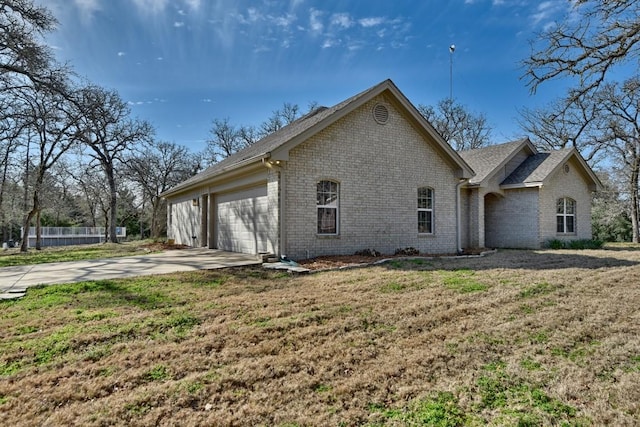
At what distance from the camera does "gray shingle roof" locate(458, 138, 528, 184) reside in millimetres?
16375

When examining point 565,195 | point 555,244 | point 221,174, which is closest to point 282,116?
point 221,174

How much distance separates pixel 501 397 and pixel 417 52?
16.7 meters

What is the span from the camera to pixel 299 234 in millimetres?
10367

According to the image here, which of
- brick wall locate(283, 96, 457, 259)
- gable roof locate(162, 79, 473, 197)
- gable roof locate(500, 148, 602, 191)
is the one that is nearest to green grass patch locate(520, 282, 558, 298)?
brick wall locate(283, 96, 457, 259)

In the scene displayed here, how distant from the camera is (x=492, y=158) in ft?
58.0

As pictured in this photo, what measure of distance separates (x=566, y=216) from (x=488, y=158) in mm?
4695

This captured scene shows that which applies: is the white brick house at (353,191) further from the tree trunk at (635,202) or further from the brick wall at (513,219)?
the tree trunk at (635,202)

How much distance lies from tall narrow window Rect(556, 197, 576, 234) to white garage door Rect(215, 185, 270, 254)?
14362mm

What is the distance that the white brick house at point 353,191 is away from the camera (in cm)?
1038

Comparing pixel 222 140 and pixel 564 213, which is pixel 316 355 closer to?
pixel 564 213

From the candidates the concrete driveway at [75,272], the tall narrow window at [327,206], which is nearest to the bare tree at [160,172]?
the concrete driveway at [75,272]

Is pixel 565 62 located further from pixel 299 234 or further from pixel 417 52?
pixel 417 52

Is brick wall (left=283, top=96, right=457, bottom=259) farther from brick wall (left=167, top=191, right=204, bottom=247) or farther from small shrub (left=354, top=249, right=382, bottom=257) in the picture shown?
brick wall (left=167, top=191, right=204, bottom=247)

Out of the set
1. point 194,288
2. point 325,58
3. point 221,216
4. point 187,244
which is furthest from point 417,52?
point 194,288
